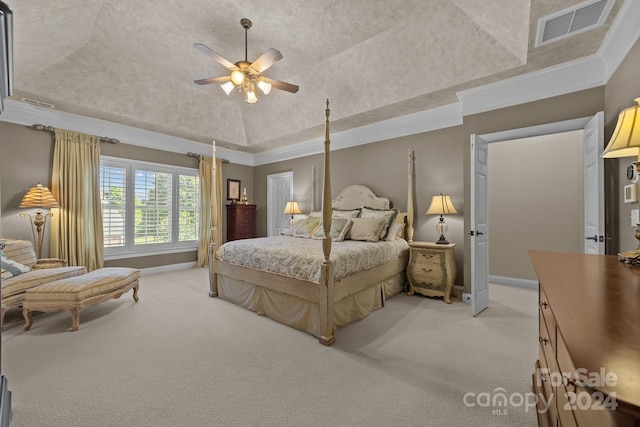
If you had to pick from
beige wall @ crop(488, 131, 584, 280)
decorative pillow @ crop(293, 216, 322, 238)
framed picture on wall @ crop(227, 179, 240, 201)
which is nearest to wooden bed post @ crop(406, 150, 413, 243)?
decorative pillow @ crop(293, 216, 322, 238)

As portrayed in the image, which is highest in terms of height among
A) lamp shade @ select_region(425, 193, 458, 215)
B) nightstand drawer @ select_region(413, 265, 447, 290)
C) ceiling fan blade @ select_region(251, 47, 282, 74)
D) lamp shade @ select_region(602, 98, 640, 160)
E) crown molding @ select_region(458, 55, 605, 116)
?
ceiling fan blade @ select_region(251, 47, 282, 74)

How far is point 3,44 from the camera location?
1.06 m

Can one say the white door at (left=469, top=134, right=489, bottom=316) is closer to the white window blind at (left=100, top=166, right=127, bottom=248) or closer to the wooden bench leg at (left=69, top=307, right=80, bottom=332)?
the wooden bench leg at (left=69, top=307, right=80, bottom=332)

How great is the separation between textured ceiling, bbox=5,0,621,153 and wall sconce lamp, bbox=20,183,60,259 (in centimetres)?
133

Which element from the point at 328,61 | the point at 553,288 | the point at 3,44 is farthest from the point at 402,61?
the point at 3,44

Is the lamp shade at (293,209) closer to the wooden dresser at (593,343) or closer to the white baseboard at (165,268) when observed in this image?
the white baseboard at (165,268)

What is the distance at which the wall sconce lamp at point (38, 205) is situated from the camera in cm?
383

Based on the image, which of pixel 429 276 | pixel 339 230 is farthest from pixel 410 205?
pixel 339 230

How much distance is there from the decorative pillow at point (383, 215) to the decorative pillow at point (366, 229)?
0.07m

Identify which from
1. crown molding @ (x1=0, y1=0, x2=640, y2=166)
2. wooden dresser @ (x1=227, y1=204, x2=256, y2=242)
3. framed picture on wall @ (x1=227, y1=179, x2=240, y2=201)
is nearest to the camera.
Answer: crown molding @ (x1=0, y1=0, x2=640, y2=166)

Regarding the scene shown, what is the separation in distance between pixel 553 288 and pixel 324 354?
6.15 ft

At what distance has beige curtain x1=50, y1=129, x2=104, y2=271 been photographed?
14.1 feet

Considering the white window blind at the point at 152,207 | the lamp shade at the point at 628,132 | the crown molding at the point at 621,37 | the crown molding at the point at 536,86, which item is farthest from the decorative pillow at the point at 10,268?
the crown molding at the point at 621,37

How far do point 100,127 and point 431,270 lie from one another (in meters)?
5.98
